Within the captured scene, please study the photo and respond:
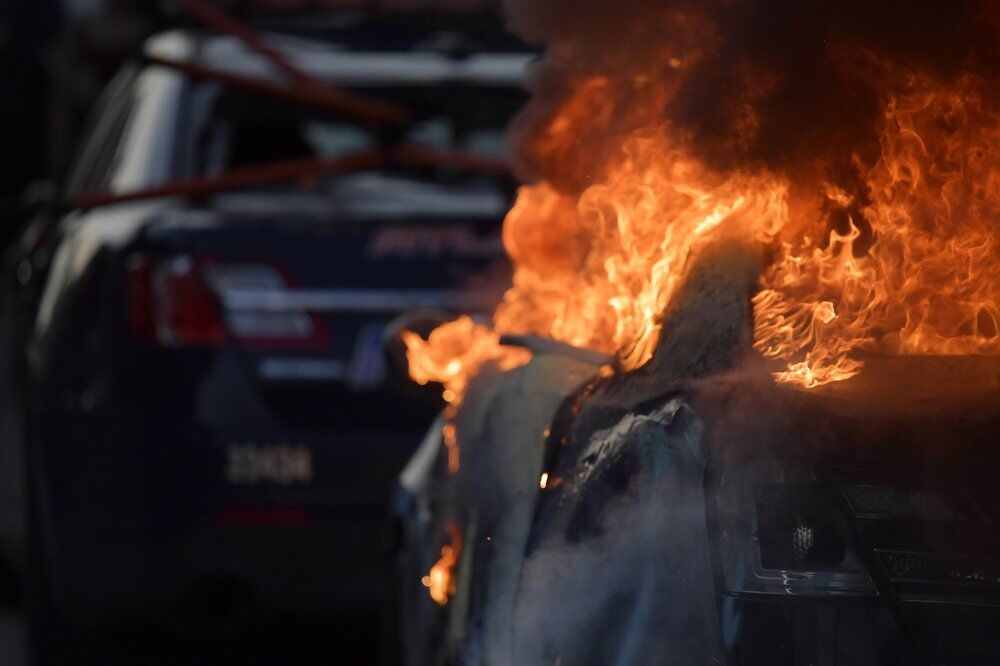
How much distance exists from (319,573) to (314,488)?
24 cm

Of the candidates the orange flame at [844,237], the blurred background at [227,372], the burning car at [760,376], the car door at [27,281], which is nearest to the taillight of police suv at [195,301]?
the blurred background at [227,372]

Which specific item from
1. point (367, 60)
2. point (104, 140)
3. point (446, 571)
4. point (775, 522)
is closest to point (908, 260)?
point (775, 522)

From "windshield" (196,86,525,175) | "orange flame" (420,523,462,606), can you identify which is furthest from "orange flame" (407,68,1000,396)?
"windshield" (196,86,525,175)

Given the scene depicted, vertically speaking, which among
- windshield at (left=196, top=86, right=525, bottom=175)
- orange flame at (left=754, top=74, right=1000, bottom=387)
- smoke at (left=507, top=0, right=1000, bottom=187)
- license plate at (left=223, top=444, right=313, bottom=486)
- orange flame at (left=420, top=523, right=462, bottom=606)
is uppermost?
smoke at (left=507, top=0, right=1000, bottom=187)

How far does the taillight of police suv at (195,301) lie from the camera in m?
5.14

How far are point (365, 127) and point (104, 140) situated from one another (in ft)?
3.62

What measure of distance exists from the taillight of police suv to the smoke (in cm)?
229

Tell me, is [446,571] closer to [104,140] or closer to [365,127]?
[365,127]

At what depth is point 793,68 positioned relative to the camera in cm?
275

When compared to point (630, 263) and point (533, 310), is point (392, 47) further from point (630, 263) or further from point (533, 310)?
point (630, 263)

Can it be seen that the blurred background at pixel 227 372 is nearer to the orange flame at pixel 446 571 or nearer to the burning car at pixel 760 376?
the orange flame at pixel 446 571

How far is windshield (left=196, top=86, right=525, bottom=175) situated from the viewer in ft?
19.2

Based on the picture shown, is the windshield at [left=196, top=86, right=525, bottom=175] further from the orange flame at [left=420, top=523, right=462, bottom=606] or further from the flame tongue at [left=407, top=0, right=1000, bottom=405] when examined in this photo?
the flame tongue at [left=407, top=0, right=1000, bottom=405]

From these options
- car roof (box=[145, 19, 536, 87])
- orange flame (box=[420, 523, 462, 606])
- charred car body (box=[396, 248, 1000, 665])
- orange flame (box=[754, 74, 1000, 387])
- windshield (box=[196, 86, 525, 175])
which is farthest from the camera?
car roof (box=[145, 19, 536, 87])
